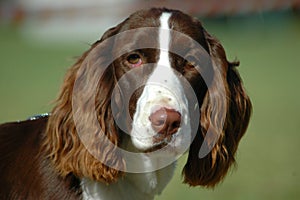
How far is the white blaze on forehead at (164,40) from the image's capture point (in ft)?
12.7

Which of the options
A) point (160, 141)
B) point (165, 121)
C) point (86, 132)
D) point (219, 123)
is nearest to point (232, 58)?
point (219, 123)

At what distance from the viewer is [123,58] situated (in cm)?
394

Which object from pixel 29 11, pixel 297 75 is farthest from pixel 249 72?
pixel 29 11

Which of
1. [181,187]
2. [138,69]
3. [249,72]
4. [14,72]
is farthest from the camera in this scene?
[14,72]

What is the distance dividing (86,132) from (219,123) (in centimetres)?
71

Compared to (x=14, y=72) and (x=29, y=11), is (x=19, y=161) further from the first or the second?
(x=29, y=11)

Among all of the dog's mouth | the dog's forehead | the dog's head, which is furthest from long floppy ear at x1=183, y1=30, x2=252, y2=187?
the dog's mouth

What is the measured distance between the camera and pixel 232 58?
15.8 metres

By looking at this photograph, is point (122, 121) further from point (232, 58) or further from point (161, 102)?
point (232, 58)

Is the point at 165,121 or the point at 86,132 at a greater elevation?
the point at 165,121

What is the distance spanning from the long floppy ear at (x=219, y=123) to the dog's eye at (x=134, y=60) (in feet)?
1.45

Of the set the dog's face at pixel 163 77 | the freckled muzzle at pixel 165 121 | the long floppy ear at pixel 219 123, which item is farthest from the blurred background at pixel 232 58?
the freckled muzzle at pixel 165 121

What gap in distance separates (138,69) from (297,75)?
10335 millimetres

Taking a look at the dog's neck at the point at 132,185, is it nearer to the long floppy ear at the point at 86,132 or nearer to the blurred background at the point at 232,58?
the long floppy ear at the point at 86,132
